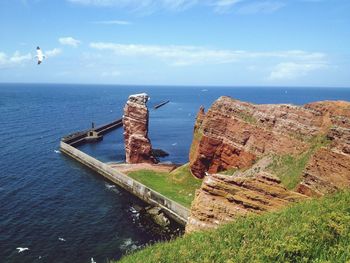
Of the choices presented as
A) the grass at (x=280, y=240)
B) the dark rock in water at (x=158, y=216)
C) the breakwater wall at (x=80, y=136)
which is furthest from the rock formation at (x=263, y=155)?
the breakwater wall at (x=80, y=136)

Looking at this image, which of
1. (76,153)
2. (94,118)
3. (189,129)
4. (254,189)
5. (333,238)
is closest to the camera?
(333,238)

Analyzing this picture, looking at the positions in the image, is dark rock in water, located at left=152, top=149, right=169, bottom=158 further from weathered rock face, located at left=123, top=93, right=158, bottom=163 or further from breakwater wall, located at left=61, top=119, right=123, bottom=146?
breakwater wall, located at left=61, top=119, right=123, bottom=146

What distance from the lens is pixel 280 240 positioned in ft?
47.5

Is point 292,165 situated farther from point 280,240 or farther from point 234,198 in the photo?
point 280,240

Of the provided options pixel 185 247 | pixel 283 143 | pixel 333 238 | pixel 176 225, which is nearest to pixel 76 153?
pixel 176 225

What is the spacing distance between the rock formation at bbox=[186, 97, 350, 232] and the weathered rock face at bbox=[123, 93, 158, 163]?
49.4 feet

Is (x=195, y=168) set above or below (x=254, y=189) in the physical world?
below

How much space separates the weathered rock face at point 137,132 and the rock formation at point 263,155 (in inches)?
592

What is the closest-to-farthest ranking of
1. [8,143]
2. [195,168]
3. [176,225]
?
[176,225] < [195,168] < [8,143]

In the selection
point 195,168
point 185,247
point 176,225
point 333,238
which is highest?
point 333,238

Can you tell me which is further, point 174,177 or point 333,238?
point 174,177

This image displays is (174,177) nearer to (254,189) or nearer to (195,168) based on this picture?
(195,168)

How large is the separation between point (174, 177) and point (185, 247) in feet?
145

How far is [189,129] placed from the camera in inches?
5369
